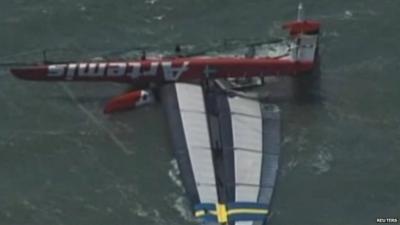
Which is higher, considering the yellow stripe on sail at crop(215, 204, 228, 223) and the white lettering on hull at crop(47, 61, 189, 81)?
the white lettering on hull at crop(47, 61, 189, 81)

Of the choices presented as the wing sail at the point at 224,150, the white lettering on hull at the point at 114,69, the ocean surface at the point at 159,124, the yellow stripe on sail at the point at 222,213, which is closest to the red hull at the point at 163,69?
the white lettering on hull at the point at 114,69

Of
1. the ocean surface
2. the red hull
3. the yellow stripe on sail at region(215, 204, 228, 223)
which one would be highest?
the red hull

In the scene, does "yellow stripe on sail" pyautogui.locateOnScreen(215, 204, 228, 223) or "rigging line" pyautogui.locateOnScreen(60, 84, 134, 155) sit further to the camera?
"rigging line" pyautogui.locateOnScreen(60, 84, 134, 155)

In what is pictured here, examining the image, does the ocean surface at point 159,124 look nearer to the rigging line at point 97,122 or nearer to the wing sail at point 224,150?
the rigging line at point 97,122

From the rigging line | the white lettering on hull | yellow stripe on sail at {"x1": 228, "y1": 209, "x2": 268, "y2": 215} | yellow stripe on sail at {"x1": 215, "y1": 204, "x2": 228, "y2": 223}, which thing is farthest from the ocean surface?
yellow stripe on sail at {"x1": 215, "y1": 204, "x2": 228, "y2": 223}

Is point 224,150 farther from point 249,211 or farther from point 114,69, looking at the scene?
point 114,69

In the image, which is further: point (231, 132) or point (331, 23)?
point (331, 23)

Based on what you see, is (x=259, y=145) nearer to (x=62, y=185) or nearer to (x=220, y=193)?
(x=220, y=193)

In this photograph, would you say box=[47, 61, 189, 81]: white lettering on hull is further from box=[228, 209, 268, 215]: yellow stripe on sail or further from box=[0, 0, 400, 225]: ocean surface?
box=[228, 209, 268, 215]: yellow stripe on sail

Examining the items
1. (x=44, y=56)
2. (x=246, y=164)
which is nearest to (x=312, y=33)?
(x=246, y=164)
